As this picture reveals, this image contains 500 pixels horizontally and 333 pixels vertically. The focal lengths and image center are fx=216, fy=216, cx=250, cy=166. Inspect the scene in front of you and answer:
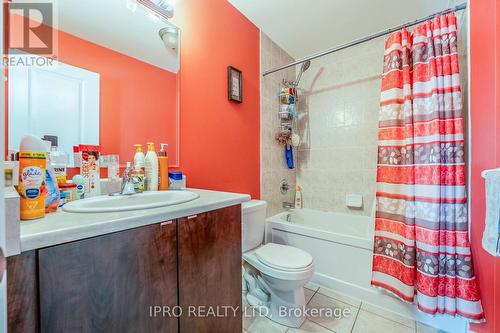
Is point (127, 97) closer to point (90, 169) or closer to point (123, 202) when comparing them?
point (90, 169)

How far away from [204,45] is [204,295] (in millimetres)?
1613

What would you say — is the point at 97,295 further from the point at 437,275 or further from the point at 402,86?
the point at 402,86

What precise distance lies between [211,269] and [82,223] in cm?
54

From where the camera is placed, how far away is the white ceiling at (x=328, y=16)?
177 centimetres

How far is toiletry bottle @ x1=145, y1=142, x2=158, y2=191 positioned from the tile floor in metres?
1.08

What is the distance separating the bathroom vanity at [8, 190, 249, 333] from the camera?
51 centimetres

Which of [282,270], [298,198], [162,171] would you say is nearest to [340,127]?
[298,198]

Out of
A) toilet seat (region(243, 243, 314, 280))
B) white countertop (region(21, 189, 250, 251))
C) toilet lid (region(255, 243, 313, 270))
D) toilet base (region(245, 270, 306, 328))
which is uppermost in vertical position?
white countertop (region(21, 189, 250, 251))

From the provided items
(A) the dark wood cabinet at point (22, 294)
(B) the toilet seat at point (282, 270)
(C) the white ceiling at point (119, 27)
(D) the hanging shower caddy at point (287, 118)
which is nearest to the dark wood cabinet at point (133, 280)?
(A) the dark wood cabinet at point (22, 294)

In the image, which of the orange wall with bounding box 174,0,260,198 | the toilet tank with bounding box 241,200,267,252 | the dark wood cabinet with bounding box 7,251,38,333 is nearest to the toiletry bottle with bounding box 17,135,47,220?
the dark wood cabinet with bounding box 7,251,38,333

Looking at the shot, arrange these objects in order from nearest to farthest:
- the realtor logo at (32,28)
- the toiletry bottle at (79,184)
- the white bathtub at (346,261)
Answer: the realtor logo at (32,28) < the toiletry bottle at (79,184) < the white bathtub at (346,261)

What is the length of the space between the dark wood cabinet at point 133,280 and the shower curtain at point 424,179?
109 centimetres

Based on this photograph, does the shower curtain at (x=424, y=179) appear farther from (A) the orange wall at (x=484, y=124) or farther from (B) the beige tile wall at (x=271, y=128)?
(B) the beige tile wall at (x=271, y=128)

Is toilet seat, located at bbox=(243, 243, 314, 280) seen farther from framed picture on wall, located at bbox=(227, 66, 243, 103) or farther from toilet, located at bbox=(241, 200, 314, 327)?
framed picture on wall, located at bbox=(227, 66, 243, 103)
